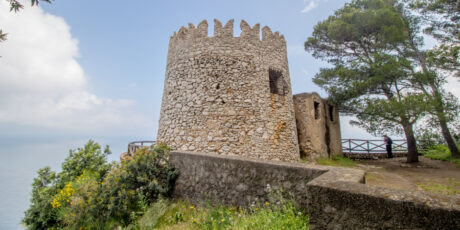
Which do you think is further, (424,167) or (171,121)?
(424,167)

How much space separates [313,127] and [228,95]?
544 centimetres

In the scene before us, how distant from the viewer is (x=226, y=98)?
7.68 metres

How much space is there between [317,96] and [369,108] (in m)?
2.68

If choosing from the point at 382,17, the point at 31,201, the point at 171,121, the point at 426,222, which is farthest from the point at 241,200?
the point at 382,17

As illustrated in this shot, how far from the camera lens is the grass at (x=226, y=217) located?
2445 millimetres

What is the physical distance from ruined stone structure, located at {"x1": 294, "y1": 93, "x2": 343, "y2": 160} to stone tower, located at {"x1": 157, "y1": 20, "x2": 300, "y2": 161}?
78.5 inches

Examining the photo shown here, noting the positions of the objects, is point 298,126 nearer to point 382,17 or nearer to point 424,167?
point 424,167

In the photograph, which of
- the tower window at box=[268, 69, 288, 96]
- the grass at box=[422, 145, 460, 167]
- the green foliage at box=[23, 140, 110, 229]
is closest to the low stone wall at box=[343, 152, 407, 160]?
the grass at box=[422, 145, 460, 167]

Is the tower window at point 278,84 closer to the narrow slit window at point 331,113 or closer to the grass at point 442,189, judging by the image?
the grass at point 442,189

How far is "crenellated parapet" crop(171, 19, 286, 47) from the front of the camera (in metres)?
8.39

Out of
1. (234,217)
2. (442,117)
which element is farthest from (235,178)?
(442,117)

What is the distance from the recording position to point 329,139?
40.8 ft

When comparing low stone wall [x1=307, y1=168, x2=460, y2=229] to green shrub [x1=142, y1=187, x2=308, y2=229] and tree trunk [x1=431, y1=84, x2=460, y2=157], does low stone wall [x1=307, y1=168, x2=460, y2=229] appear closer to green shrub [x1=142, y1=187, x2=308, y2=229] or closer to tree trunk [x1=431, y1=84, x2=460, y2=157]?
green shrub [x1=142, y1=187, x2=308, y2=229]

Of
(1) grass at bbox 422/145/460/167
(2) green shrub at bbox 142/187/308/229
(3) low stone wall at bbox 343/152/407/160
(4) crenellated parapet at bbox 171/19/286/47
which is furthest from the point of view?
(3) low stone wall at bbox 343/152/407/160
